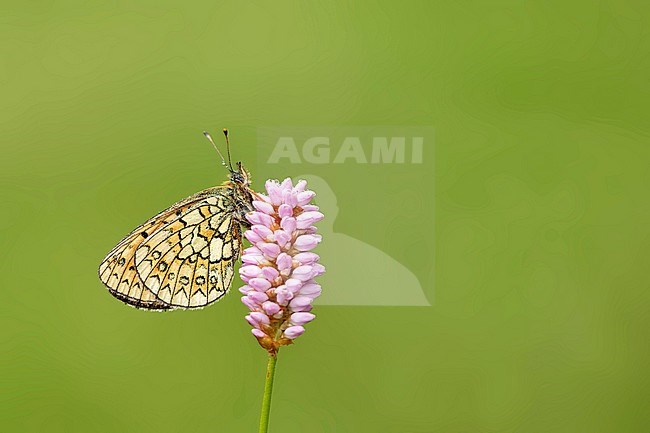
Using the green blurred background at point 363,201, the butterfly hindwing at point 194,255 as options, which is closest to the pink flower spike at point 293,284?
the butterfly hindwing at point 194,255

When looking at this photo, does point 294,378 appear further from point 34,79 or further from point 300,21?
point 34,79

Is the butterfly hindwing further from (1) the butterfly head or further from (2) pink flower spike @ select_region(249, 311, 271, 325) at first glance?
(2) pink flower spike @ select_region(249, 311, 271, 325)

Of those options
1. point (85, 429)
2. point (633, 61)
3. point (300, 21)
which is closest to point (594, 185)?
point (633, 61)

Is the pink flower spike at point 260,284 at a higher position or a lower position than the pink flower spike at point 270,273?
lower


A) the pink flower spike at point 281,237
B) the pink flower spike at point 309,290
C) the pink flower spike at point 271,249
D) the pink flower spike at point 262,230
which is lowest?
the pink flower spike at point 309,290

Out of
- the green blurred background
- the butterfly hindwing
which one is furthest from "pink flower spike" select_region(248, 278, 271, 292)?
the green blurred background

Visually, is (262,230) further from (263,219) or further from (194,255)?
(194,255)

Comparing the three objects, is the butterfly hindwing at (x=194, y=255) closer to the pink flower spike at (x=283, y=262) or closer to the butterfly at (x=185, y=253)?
the butterfly at (x=185, y=253)
